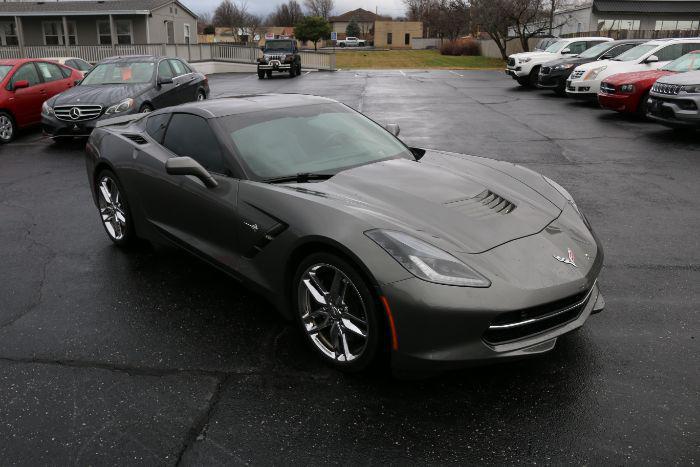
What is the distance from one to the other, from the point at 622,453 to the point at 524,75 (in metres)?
21.0

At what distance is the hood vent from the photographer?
11.2 ft

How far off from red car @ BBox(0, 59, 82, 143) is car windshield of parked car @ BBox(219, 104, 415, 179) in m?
9.66

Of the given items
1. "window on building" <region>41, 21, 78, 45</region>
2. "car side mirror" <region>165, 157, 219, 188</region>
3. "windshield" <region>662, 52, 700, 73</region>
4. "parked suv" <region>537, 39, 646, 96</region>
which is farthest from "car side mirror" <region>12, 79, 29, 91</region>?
"window on building" <region>41, 21, 78, 45</region>

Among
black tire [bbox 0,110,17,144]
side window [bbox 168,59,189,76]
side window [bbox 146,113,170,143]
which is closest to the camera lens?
side window [bbox 146,113,170,143]

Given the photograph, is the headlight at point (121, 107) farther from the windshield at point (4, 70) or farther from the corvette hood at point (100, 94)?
the windshield at point (4, 70)

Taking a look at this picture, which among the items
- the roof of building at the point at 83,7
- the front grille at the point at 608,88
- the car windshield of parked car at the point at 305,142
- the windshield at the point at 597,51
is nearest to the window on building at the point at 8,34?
the roof of building at the point at 83,7

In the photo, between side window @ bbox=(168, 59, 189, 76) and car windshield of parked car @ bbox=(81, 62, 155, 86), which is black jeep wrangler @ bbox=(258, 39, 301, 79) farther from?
car windshield of parked car @ bbox=(81, 62, 155, 86)

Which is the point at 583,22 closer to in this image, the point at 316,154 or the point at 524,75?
the point at 524,75

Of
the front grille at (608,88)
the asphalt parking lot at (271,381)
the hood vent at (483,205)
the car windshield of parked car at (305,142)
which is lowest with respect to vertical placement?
the asphalt parking lot at (271,381)

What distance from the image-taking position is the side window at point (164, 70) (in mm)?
12242

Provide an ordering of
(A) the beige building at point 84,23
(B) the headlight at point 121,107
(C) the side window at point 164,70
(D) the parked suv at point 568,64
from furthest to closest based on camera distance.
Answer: (A) the beige building at point 84,23, (D) the parked suv at point 568,64, (C) the side window at point 164,70, (B) the headlight at point 121,107

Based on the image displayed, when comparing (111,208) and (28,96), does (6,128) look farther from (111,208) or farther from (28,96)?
(111,208)

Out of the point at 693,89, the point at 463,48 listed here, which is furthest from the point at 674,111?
the point at 463,48

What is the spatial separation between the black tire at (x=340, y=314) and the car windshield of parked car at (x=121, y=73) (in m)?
9.88
